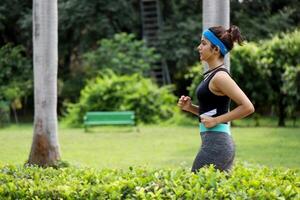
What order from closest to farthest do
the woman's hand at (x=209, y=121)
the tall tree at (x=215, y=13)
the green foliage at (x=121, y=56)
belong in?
1. the woman's hand at (x=209, y=121)
2. the tall tree at (x=215, y=13)
3. the green foliage at (x=121, y=56)

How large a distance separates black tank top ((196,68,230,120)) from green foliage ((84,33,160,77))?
774 inches

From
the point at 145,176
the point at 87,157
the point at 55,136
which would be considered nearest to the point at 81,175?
the point at 145,176

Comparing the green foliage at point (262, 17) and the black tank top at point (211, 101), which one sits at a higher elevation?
the green foliage at point (262, 17)

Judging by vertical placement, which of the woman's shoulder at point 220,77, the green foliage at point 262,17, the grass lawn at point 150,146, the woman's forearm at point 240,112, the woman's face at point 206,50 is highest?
the green foliage at point 262,17

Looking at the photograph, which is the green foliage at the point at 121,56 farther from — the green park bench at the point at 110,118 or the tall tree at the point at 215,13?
the tall tree at the point at 215,13

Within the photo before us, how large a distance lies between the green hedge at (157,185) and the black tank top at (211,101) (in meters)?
0.48

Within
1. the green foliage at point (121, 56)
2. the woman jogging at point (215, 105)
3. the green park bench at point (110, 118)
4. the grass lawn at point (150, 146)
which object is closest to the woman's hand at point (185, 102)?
the woman jogging at point (215, 105)

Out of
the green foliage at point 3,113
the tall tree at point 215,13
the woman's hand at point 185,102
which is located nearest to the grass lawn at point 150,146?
the tall tree at point 215,13

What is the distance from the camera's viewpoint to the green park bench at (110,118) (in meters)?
20.3

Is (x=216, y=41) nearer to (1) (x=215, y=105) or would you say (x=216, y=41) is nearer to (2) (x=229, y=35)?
(2) (x=229, y=35)

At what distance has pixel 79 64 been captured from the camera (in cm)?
2891

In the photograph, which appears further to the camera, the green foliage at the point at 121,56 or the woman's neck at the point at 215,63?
the green foliage at the point at 121,56

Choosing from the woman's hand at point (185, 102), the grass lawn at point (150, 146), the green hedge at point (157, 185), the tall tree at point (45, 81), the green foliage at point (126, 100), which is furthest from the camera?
the green foliage at point (126, 100)

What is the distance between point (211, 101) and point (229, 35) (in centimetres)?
58
